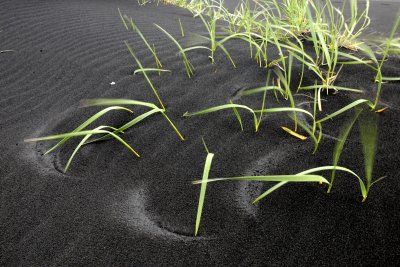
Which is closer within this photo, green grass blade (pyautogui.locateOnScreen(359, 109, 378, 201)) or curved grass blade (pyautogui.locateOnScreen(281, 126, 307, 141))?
green grass blade (pyautogui.locateOnScreen(359, 109, 378, 201))

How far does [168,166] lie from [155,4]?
3.29 m

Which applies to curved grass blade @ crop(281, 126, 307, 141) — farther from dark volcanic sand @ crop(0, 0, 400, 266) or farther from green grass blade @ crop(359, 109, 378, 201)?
green grass blade @ crop(359, 109, 378, 201)

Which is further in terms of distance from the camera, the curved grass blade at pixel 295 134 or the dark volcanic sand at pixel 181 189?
the curved grass blade at pixel 295 134

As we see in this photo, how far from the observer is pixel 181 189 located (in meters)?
1.01

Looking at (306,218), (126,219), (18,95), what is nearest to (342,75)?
Answer: (306,218)

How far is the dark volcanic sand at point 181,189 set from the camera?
2.66 ft

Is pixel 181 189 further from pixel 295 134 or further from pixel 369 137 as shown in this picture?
pixel 369 137

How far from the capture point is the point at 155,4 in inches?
155

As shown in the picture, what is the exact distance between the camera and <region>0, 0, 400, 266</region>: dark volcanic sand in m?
0.81

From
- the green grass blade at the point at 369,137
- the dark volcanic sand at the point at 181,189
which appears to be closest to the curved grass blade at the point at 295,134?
the dark volcanic sand at the point at 181,189

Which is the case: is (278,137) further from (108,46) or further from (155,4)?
(155,4)

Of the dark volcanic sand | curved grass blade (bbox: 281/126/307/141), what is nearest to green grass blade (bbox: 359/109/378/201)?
the dark volcanic sand

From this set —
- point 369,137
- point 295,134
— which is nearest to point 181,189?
point 295,134

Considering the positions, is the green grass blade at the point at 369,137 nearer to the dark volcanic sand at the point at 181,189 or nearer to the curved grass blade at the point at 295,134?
the dark volcanic sand at the point at 181,189
